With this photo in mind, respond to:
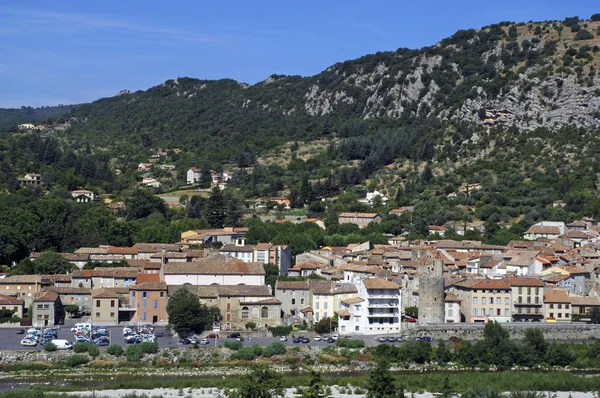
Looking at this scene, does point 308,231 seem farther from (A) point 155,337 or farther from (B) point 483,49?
(B) point 483,49

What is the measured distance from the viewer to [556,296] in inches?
2053

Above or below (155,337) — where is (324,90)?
above

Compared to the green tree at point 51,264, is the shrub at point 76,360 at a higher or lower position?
lower

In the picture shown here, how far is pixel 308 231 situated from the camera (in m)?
74.0

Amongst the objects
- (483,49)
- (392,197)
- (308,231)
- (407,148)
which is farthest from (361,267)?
(483,49)

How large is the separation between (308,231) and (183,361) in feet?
104

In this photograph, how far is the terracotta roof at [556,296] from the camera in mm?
51844

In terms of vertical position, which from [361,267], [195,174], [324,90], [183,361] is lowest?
[183,361]

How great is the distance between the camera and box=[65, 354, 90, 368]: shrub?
4216 centimetres

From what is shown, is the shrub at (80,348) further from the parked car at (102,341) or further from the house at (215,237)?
the house at (215,237)

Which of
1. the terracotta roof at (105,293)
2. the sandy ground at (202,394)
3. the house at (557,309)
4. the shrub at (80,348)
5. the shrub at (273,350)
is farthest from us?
the house at (557,309)

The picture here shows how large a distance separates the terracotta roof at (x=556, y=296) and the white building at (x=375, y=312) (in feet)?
28.3

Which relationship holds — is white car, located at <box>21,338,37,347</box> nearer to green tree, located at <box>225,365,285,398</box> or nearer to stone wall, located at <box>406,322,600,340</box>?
green tree, located at <box>225,365,285,398</box>

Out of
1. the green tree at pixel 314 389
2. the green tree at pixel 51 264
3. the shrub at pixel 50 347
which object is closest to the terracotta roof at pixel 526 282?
the green tree at pixel 314 389
